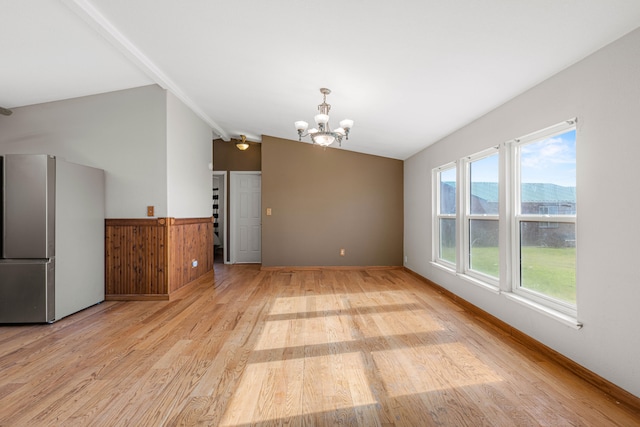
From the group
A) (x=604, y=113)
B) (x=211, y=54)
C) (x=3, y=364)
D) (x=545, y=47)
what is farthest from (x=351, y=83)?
(x=3, y=364)

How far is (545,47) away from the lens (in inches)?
78.2

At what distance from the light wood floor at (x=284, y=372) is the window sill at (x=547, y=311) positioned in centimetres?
Answer: 33

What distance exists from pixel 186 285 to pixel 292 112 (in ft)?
9.72

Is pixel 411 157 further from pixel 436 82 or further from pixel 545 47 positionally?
pixel 545 47

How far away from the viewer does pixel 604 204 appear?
1912 mm

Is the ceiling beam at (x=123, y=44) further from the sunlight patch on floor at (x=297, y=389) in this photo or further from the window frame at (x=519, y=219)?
the window frame at (x=519, y=219)

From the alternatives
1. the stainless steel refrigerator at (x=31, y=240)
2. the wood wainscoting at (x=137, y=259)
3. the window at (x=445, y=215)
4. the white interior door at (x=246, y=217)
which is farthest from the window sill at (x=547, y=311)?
the white interior door at (x=246, y=217)

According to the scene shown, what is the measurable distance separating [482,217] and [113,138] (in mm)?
4663

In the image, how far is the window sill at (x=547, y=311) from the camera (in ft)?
6.94

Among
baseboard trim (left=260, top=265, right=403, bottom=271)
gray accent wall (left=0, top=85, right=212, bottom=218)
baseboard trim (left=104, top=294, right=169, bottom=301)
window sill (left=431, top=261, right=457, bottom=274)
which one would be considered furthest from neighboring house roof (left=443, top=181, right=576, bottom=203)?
baseboard trim (left=104, top=294, right=169, bottom=301)

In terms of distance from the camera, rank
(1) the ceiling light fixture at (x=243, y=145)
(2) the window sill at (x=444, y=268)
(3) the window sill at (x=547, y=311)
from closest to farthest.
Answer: (3) the window sill at (x=547, y=311) → (2) the window sill at (x=444, y=268) → (1) the ceiling light fixture at (x=243, y=145)

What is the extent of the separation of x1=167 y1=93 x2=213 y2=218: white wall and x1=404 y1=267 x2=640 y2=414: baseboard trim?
3954 mm

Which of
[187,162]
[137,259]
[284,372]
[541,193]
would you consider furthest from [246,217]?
[541,193]

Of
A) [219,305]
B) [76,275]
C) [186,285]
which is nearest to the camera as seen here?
[76,275]
